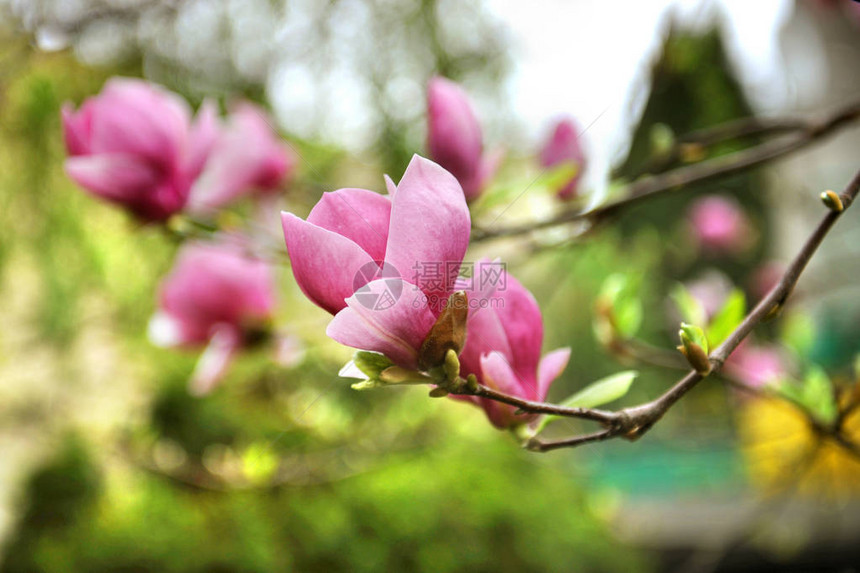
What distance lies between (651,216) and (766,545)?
11.8ft

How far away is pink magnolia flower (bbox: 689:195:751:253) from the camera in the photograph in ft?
4.26

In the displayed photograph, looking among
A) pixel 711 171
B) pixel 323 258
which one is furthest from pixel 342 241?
pixel 711 171

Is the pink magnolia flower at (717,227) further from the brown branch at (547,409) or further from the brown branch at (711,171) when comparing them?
the brown branch at (547,409)

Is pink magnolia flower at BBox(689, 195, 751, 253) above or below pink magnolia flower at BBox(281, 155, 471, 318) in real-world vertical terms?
below

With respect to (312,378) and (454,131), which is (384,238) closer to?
(454,131)

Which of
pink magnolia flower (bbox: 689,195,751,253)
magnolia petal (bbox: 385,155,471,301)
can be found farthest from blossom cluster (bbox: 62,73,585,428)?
pink magnolia flower (bbox: 689,195,751,253)

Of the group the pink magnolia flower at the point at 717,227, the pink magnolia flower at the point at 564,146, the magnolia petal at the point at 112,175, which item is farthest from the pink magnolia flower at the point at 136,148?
the pink magnolia flower at the point at 717,227

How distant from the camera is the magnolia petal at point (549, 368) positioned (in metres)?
0.26

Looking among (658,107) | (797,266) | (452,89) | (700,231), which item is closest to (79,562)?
(452,89)

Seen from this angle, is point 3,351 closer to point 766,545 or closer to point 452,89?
point 452,89

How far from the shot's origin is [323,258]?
20 cm

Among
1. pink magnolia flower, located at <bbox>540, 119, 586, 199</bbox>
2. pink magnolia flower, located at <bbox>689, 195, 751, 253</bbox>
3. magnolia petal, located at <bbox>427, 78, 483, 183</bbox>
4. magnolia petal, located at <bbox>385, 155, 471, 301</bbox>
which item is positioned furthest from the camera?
pink magnolia flower, located at <bbox>689, 195, 751, 253</bbox>

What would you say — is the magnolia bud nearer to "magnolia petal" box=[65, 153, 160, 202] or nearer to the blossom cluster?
the blossom cluster

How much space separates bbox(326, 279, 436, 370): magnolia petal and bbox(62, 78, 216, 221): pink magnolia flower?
0.28 m
